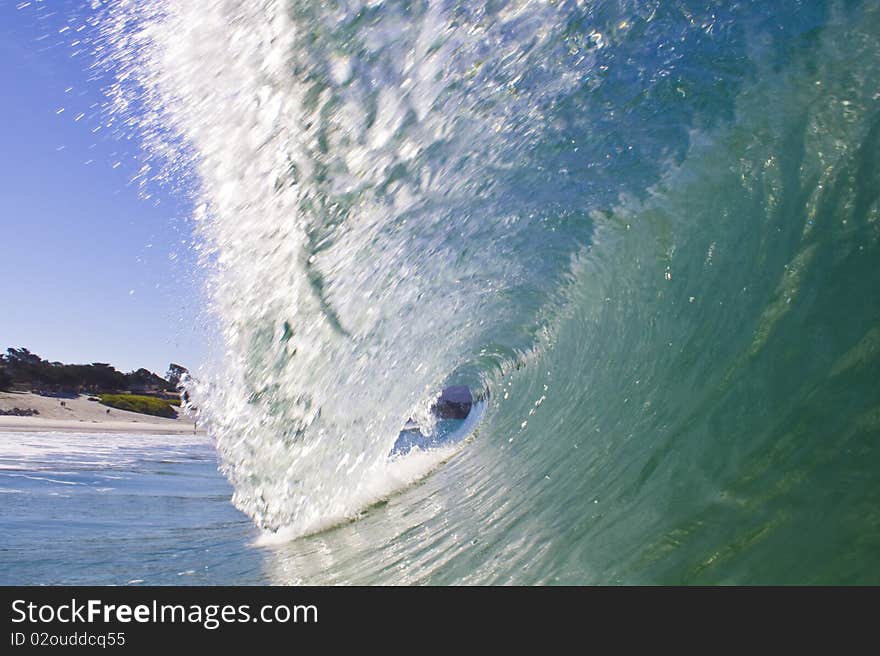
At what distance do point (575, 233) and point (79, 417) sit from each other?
156 feet

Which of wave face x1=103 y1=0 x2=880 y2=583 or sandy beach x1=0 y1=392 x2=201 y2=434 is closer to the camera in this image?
wave face x1=103 y1=0 x2=880 y2=583

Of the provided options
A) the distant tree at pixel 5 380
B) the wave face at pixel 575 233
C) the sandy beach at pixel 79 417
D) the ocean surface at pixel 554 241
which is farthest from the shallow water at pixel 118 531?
the distant tree at pixel 5 380

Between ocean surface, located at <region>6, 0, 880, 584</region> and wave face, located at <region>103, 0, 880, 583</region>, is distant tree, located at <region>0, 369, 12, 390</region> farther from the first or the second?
wave face, located at <region>103, 0, 880, 583</region>

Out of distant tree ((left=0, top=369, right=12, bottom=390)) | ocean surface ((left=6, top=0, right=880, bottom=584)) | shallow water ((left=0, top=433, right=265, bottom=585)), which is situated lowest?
distant tree ((left=0, top=369, right=12, bottom=390))

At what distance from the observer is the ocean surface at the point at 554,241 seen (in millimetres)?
3326

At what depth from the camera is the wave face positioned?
330cm

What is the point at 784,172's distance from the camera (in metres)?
4.03

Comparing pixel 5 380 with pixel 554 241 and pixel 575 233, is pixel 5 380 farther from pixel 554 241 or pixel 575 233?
pixel 575 233

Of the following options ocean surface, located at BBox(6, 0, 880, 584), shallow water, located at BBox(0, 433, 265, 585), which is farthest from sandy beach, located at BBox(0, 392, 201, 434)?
ocean surface, located at BBox(6, 0, 880, 584)

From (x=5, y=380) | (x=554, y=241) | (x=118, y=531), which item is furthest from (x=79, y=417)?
(x=554, y=241)

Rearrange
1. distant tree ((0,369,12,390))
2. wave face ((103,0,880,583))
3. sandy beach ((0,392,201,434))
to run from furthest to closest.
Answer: distant tree ((0,369,12,390)), sandy beach ((0,392,201,434)), wave face ((103,0,880,583))

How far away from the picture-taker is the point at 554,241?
282 inches

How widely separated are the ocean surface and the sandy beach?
31.5 metres
